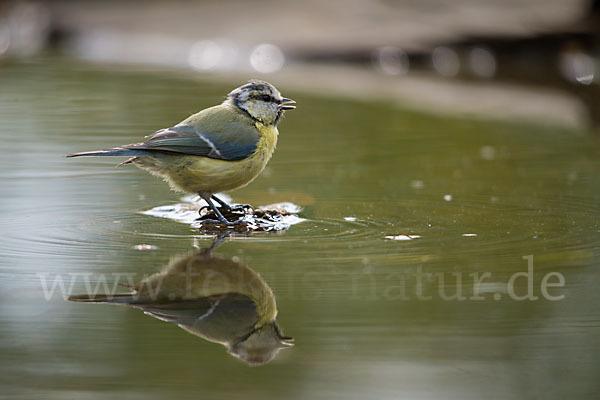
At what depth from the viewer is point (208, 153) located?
203 inches

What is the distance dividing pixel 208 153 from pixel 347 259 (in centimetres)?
125

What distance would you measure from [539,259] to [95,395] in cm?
230

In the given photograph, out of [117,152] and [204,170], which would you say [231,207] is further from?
[117,152]

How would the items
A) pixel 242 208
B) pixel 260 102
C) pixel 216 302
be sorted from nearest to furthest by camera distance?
pixel 216 302 < pixel 242 208 < pixel 260 102

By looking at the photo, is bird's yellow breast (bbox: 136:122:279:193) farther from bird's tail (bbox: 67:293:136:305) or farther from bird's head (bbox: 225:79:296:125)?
bird's tail (bbox: 67:293:136:305)

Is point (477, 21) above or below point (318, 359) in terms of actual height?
above

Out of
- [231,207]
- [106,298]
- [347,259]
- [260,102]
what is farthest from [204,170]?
[106,298]

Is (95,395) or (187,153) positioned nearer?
(95,395)

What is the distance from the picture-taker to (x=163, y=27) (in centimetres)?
1409

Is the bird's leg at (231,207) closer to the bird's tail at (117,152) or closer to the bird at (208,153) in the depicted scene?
the bird at (208,153)

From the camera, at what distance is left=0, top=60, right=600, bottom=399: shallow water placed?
3.06 m

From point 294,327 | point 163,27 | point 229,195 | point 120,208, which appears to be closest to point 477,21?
point 163,27

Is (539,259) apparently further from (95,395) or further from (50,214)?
(50,214)

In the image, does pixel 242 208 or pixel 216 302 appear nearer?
pixel 216 302
